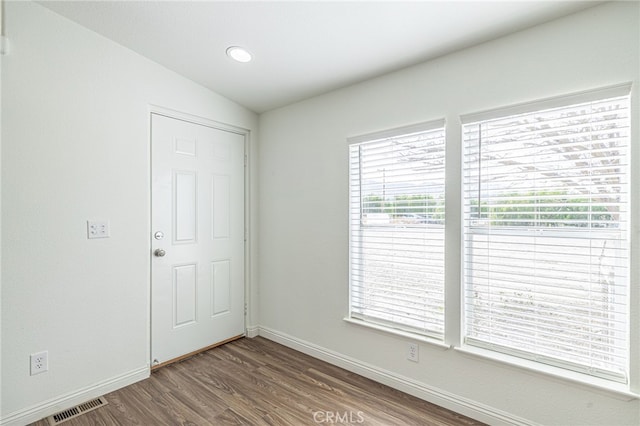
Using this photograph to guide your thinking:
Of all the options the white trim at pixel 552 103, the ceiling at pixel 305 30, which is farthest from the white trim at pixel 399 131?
the ceiling at pixel 305 30

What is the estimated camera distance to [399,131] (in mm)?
2311

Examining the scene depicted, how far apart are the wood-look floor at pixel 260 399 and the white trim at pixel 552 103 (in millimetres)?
1876

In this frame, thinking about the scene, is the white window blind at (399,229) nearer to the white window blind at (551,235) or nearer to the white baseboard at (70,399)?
the white window blind at (551,235)

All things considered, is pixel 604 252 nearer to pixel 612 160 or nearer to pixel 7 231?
pixel 612 160

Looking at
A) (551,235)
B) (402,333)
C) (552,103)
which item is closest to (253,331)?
(402,333)

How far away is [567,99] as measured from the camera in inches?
66.1

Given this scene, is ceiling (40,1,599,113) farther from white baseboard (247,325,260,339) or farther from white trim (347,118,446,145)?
white baseboard (247,325,260,339)

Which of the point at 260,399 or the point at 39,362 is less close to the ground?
the point at 39,362

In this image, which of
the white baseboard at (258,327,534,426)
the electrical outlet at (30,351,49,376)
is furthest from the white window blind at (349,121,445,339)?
the electrical outlet at (30,351,49,376)

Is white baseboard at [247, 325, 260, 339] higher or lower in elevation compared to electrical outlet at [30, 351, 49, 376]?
lower

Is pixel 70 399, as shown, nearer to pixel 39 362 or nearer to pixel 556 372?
pixel 39 362

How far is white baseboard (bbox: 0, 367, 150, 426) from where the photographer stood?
191 cm

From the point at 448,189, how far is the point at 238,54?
5.89 ft

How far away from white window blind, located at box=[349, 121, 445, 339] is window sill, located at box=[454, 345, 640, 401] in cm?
26
